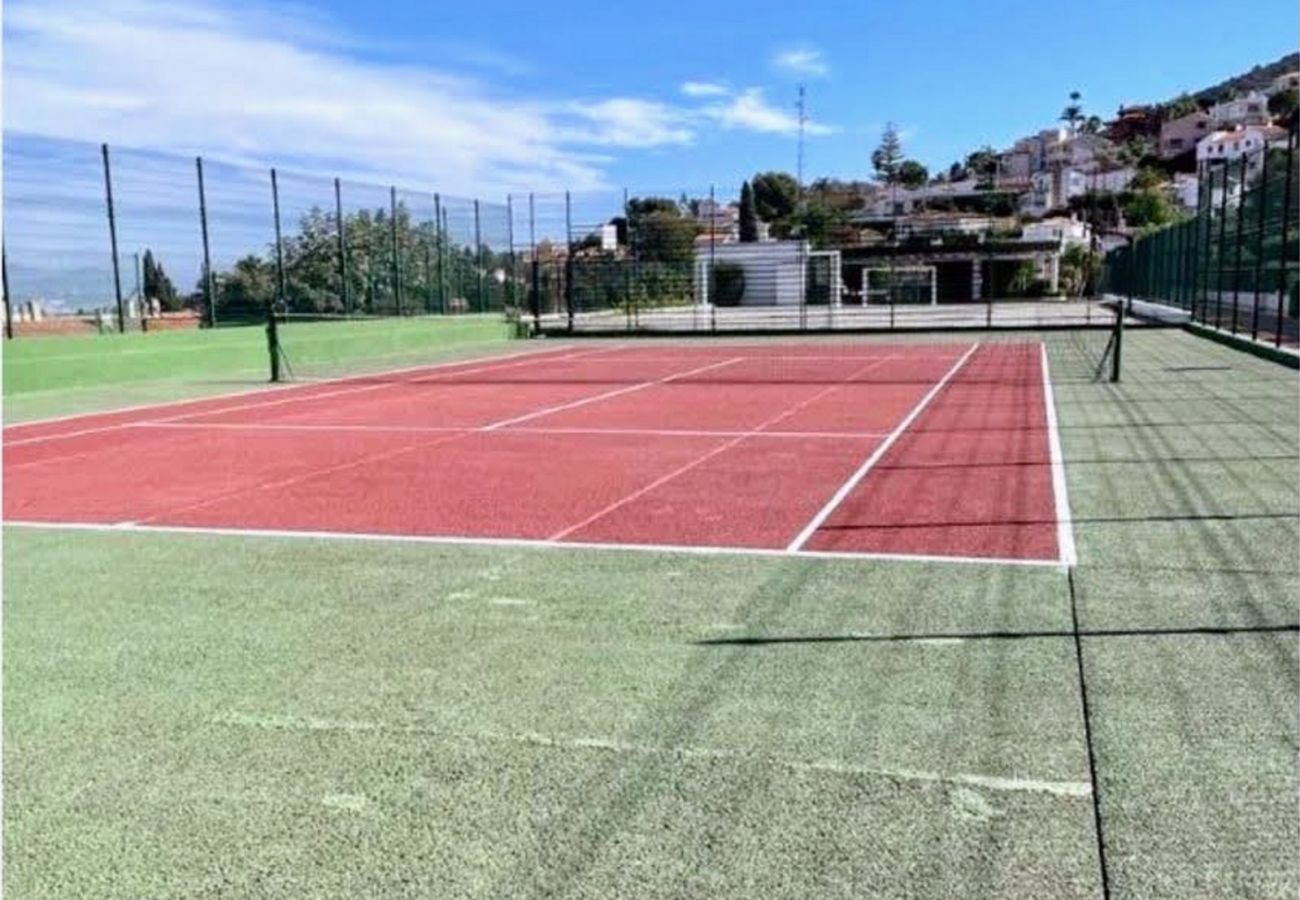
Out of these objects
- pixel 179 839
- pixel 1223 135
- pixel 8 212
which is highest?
pixel 1223 135

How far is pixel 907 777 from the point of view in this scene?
356 cm

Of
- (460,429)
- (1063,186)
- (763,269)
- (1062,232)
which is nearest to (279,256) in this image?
(460,429)

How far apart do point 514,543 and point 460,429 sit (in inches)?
235

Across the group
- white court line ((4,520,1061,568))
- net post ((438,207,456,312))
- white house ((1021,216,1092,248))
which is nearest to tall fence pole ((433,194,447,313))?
net post ((438,207,456,312))

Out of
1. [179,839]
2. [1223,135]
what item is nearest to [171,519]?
[179,839]

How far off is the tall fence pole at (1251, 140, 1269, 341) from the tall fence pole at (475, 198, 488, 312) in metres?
19.0

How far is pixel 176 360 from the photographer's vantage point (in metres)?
21.2

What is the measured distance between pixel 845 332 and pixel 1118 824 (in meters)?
30.5

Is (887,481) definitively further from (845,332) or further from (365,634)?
(845,332)

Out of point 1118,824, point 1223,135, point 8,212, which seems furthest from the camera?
point 1223,135

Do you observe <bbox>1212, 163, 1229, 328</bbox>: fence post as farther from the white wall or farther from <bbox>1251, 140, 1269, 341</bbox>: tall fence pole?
the white wall

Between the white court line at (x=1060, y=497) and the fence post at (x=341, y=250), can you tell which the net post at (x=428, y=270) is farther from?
the white court line at (x=1060, y=497)

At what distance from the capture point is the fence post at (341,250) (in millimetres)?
25781

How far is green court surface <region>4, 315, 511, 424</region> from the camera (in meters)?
17.6
